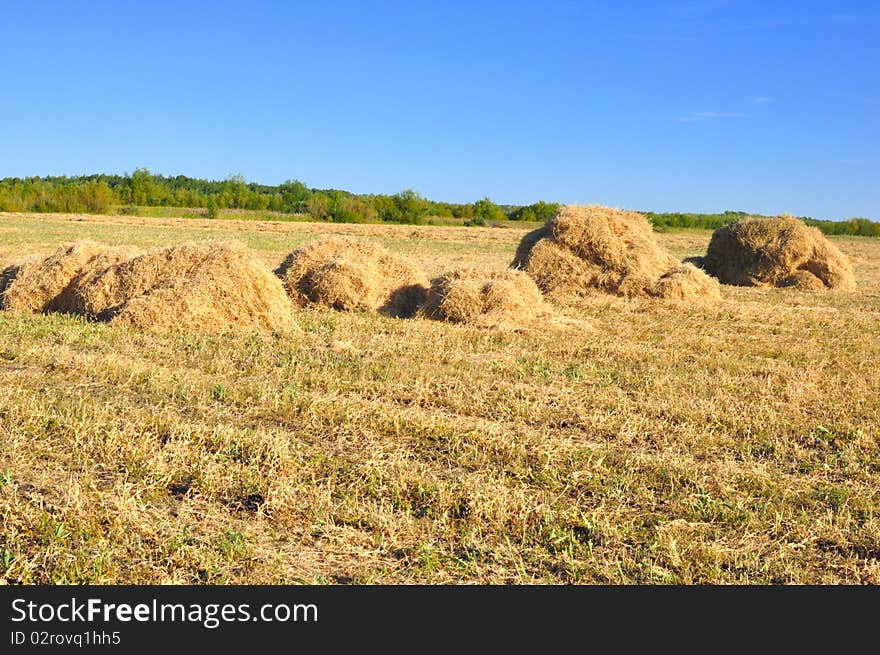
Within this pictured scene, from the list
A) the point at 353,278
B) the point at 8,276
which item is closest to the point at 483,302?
the point at 353,278

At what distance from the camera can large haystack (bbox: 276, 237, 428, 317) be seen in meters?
14.1

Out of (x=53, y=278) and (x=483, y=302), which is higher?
(x=53, y=278)

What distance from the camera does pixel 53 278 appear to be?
1292 centimetres

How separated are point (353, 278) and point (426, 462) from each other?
339 inches

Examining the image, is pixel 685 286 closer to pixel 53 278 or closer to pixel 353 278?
pixel 353 278

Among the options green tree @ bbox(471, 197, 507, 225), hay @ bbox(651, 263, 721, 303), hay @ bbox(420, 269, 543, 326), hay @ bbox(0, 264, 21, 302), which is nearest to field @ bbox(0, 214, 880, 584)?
hay @ bbox(420, 269, 543, 326)

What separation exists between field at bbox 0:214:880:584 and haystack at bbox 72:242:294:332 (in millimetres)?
728

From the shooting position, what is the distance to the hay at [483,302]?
1273 centimetres

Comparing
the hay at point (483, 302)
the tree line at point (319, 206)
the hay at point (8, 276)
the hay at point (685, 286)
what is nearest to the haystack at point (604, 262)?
the hay at point (685, 286)

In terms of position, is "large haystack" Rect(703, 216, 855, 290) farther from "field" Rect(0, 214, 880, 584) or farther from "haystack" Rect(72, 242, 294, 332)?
"haystack" Rect(72, 242, 294, 332)

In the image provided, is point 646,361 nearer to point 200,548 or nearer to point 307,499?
point 307,499

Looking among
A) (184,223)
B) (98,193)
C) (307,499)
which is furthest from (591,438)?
Answer: (98,193)

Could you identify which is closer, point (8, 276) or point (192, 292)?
point (192, 292)

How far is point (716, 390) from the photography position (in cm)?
834
